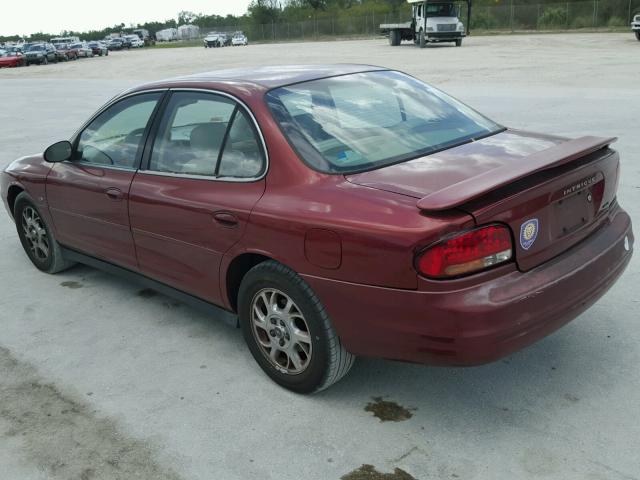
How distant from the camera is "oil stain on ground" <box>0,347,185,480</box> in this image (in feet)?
9.88

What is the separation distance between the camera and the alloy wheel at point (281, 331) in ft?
11.1

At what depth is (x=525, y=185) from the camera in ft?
9.71

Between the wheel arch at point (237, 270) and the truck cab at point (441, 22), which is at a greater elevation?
the truck cab at point (441, 22)

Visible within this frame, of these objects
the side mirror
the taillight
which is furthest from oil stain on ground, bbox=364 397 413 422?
the side mirror

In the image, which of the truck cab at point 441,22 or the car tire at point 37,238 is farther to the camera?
the truck cab at point 441,22

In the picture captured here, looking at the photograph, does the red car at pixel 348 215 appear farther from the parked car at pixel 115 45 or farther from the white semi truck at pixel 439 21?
the parked car at pixel 115 45

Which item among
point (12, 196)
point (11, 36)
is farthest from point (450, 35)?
point (11, 36)

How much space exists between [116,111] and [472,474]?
3272 millimetres

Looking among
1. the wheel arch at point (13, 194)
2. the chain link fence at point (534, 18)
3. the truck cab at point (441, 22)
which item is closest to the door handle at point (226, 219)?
the wheel arch at point (13, 194)

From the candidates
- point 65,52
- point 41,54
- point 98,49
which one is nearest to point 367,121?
point 41,54

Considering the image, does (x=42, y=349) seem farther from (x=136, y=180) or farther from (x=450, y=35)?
(x=450, y=35)

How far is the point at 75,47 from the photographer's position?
58688 mm

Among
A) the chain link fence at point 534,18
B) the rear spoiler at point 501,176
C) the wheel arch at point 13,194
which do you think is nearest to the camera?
the rear spoiler at point 501,176

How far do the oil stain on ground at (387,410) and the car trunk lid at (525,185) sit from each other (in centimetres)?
93
